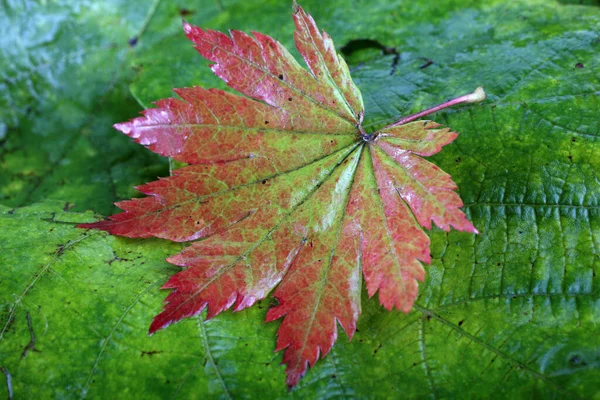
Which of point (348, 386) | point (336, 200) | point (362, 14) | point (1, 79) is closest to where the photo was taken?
point (348, 386)

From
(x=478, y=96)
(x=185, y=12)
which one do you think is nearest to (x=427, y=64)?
(x=478, y=96)

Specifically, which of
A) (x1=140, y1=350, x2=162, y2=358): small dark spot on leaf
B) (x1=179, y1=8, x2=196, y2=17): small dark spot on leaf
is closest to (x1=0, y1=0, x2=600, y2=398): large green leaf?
(x1=140, y1=350, x2=162, y2=358): small dark spot on leaf

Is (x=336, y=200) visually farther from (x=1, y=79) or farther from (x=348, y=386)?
(x=1, y=79)

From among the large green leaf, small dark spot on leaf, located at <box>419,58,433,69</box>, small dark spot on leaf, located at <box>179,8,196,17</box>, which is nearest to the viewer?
the large green leaf

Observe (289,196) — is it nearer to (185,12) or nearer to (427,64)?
(427,64)

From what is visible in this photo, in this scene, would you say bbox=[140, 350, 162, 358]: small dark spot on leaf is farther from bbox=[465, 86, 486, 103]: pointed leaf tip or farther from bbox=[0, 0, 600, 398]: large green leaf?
bbox=[465, 86, 486, 103]: pointed leaf tip

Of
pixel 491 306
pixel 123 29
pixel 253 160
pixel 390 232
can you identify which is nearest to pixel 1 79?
pixel 123 29
